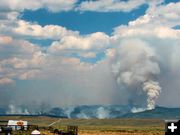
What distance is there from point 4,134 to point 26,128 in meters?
29.0

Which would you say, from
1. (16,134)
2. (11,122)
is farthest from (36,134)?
(11,122)

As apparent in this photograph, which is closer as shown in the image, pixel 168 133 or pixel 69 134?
pixel 168 133

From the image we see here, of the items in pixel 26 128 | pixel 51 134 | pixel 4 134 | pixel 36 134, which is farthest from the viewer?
pixel 26 128

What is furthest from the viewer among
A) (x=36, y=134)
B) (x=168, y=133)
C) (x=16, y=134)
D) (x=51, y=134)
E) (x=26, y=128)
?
(x=26, y=128)

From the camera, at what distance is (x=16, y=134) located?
77.9 metres

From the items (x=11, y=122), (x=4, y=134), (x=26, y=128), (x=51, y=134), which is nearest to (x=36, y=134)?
(x=4, y=134)

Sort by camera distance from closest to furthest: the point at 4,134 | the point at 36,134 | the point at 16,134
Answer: the point at 36,134 → the point at 4,134 → the point at 16,134

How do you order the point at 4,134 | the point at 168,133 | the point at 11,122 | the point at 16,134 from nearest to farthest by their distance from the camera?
the point at 168,133 → the point at 4,134 → the point at 16,134 → the point at 11,122

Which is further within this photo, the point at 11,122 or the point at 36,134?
the point at 11,122

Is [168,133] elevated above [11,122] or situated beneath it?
situated beneath

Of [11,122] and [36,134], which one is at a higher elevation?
[11,122]

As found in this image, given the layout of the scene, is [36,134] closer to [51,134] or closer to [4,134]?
[4,134]

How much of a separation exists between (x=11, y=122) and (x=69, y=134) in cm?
4187

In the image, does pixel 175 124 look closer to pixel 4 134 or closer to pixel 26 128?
pixel 4 134
